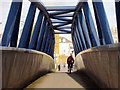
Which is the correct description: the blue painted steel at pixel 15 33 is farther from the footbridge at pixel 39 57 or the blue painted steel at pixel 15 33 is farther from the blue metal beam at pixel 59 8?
the blue metal beam at pixel 59 8

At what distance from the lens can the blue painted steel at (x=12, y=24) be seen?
513 cm

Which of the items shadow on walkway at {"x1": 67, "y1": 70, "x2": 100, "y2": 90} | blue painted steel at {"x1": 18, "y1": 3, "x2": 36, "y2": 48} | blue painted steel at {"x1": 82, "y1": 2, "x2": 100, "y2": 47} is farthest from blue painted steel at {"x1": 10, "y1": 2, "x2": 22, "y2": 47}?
blue painted steel at {"x1": 82, "y1": 2, "x2": 100, "y2": 47}

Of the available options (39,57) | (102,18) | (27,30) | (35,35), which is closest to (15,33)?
(39,57)

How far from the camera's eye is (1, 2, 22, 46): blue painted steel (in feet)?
16.8

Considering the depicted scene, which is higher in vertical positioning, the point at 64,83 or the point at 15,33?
the point at 15,33

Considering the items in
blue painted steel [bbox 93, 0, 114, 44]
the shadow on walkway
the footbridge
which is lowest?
the shadow on walkway

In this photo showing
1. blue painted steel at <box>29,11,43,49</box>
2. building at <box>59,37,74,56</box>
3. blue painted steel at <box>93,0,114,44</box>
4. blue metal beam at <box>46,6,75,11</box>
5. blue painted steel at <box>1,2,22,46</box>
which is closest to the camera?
blue painted steel at <box>1,2,22,46</box>

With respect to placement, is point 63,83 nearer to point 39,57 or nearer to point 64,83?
point 64,83

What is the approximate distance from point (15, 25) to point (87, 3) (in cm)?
621

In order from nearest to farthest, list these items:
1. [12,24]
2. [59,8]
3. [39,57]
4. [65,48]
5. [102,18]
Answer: [12,24] < [102,18] < [39,57] < [59,8] < [65,48]

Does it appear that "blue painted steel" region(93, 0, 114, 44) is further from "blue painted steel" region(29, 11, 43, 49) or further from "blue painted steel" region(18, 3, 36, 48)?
"blue painted steel" region(29, 11, 43, 49)

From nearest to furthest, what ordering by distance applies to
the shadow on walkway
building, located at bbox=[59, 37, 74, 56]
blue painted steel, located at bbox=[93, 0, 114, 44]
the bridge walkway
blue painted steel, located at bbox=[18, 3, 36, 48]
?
1. the shadow on walkway
2. the bridge walkway
3. blue painted steel, located at bbox=[93, 0, 114, 44]
4. blue painted steel, located at bbox=[18, 3, 36, 48]
5. building, located at bbox=[59, 37, 74, 56]

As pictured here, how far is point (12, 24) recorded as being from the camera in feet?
17.7

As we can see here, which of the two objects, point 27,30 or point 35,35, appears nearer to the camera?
point 27,30
